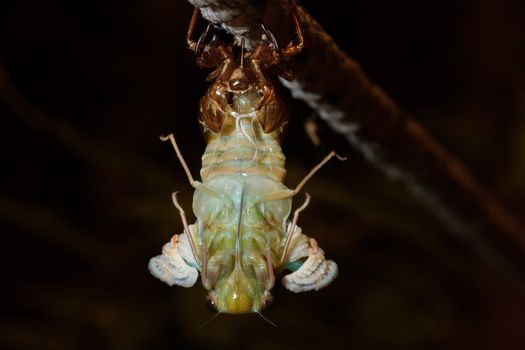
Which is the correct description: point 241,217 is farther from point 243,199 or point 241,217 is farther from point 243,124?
point 243,124

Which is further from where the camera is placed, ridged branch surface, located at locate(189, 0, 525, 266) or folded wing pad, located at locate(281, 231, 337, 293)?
folded wing pad, located at locate(281, 231, 337, 293)

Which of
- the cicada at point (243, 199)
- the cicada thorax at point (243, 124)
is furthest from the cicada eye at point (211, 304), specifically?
the cicada thorax at point (243, 124)

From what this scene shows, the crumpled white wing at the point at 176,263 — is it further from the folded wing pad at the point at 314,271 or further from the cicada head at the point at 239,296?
the folded wing pad at the point at 314,271

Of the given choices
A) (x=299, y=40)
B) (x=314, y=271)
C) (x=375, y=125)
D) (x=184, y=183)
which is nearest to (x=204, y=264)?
(x=314, y=271)

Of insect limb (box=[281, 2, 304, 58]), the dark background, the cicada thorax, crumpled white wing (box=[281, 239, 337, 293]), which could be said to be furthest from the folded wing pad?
the dark background

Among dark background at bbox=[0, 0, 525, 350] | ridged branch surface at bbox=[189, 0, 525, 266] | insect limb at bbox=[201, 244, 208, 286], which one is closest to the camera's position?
ridged branch surface at bbox=[189, 0, 525, 266]

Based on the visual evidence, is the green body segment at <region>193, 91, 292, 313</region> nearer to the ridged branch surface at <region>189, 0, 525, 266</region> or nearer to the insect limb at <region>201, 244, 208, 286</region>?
the insect limb at <region>201, 244, 208, 286</region>
